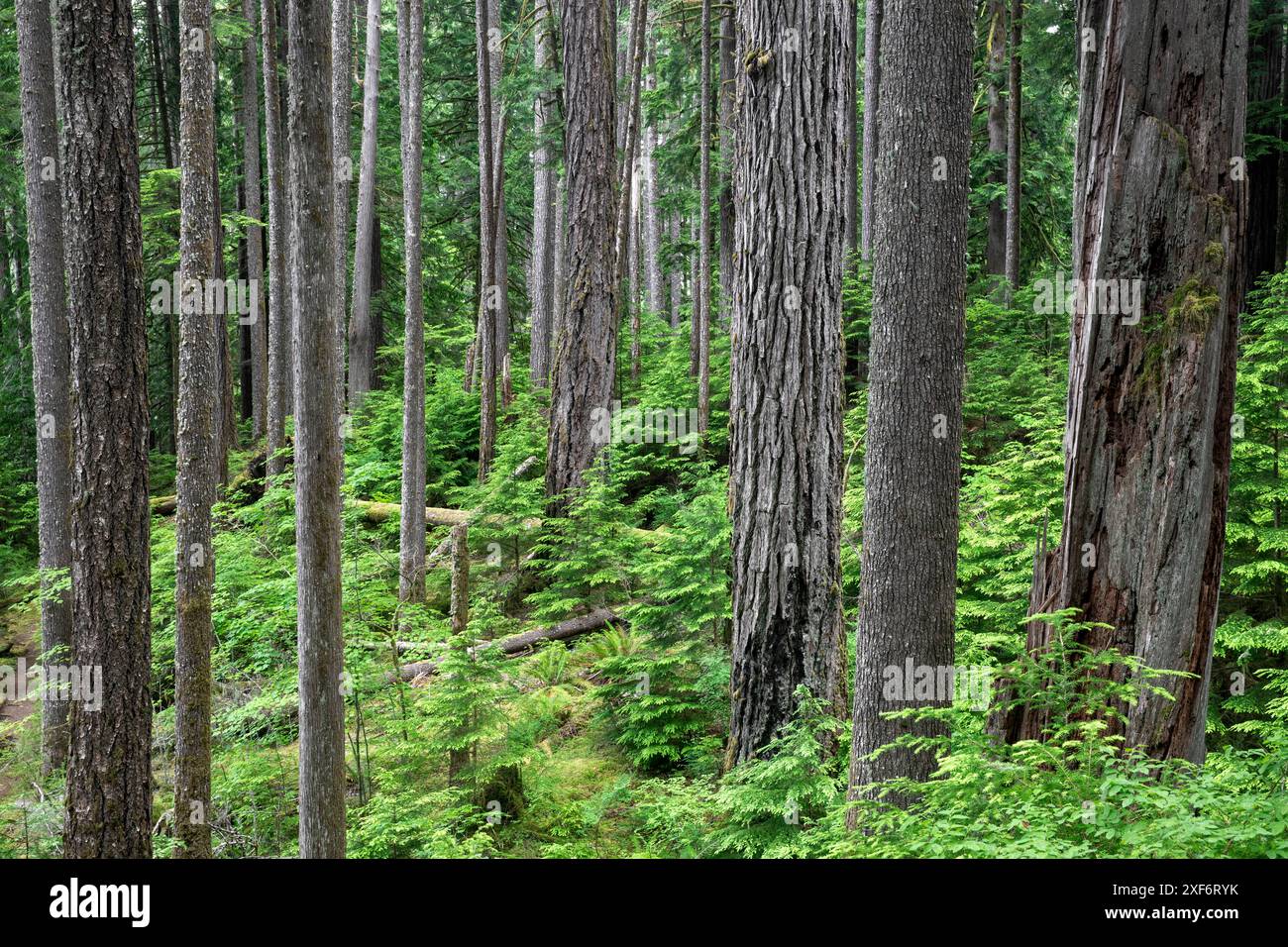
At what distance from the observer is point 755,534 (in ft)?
21.2

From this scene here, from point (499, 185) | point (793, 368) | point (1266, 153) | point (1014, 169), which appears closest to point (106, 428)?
point (793, 368)

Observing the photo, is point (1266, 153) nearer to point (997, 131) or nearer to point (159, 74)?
point (997, 131)

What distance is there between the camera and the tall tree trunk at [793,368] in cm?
638

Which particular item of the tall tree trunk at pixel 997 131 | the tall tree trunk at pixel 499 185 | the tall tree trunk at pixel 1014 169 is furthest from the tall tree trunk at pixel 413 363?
the tall tree trunk at pixel 997 131

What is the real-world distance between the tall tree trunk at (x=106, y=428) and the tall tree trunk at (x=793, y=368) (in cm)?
407

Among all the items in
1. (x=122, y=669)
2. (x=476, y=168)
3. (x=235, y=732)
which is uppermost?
(x=476, y=168)

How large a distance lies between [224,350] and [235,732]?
11.5 m

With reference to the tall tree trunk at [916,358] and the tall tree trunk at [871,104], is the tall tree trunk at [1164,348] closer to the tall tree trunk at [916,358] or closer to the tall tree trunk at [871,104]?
the tall tree trunk at [916,358]

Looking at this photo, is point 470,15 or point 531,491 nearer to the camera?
point 531,491

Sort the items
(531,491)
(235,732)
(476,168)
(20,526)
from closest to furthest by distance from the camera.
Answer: (235,732) → (531,491) → (20,526) → (476,168)

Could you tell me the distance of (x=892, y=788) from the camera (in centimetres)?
480

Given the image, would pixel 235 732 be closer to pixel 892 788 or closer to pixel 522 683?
pixel 522 683

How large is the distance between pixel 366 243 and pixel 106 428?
44.1ft
